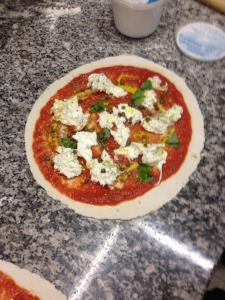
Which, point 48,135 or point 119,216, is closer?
point 119,216

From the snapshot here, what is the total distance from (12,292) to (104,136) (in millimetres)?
626

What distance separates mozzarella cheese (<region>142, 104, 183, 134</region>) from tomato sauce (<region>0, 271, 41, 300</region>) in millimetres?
706

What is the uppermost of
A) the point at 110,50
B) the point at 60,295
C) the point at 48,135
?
the point at 110,50

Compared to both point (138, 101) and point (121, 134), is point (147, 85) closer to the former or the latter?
point (138, 101)

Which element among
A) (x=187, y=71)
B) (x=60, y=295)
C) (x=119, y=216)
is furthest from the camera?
(x=187, y=71)

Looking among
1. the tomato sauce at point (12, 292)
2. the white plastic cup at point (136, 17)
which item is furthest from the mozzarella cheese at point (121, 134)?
the tomato sauce at point (12, 292)

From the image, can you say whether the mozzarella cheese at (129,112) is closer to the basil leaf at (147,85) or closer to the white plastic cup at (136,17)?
the basil leaf at (147,85)

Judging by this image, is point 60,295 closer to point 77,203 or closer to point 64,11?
point 77,203

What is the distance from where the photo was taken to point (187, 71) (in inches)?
72.9

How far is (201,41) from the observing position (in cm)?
194

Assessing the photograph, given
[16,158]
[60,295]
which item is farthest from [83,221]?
[16,158]

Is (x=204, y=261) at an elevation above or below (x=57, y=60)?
below

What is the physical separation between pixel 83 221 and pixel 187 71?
0.78 m

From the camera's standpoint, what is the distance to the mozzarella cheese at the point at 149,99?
1707mm
